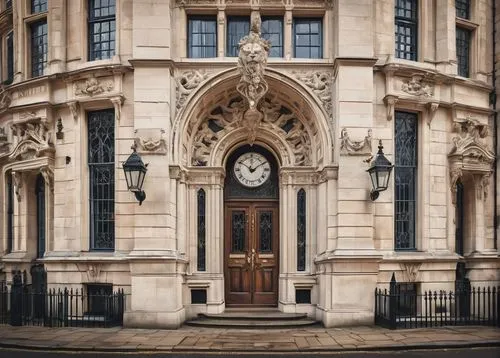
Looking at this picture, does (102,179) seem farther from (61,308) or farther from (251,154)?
(251,154)

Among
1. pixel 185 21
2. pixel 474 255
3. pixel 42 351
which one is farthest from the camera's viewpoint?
pixel 474 255

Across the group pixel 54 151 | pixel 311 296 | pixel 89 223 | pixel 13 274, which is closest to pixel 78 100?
pixel 54 151

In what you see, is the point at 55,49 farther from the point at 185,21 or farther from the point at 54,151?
the point at 185,21

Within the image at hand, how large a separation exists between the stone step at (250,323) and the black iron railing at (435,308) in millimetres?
1898

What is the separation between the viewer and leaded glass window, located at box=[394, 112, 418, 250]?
15305 millimetres

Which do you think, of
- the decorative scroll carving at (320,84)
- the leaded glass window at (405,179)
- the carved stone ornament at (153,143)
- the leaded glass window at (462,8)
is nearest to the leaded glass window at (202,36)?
the decorative scroll carving at (320,84)

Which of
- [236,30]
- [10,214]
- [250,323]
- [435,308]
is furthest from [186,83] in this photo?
[435,308]

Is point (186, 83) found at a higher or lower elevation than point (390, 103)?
higher

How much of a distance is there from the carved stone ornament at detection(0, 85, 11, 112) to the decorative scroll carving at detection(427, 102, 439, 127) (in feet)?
41.1

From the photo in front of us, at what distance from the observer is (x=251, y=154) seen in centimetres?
1579

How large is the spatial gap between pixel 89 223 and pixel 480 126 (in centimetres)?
1161

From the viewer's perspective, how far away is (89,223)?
15.1m

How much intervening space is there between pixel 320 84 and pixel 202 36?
351 centimetres

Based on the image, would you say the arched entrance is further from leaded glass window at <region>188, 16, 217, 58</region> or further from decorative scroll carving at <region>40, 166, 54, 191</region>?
decorative scroll carving at <region>40, 166, 54, 191</region>
